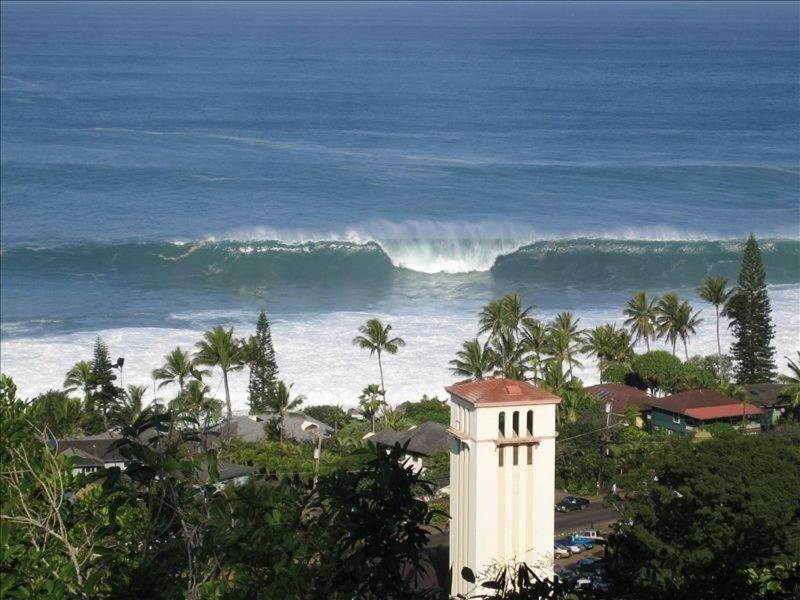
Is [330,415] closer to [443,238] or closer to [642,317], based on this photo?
[642,317]

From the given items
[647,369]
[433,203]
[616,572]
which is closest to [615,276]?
[433,203]

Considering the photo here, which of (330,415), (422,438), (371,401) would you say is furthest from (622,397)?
(330,415)

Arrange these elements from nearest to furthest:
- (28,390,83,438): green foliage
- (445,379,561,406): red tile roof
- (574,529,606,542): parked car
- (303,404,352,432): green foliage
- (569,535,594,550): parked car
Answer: (445,379,561,406): red tile roof < (569,535,594,550): parked car < (574,529,606,542): parked car < (28,390,83,438): green foliage < (303,404,352,432): green foliage

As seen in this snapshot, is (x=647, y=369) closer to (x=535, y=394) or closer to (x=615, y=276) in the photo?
(x=535, y=394)

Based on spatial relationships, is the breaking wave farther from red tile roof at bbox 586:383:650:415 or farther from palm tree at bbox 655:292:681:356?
red tile roof at bbox 586:383:650:415

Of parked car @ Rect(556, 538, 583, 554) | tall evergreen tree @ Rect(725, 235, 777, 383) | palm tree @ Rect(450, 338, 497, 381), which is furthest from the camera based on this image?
tall evergreen tree @ Rect(725, 235, 777, 383)

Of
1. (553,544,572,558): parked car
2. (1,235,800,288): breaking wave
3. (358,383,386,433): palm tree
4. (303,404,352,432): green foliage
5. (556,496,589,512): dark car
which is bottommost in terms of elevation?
(553,544,572,558): parked car

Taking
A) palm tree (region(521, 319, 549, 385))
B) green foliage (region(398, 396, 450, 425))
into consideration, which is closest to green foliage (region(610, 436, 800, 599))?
palm tree (region(521, 319, 549, 385))
